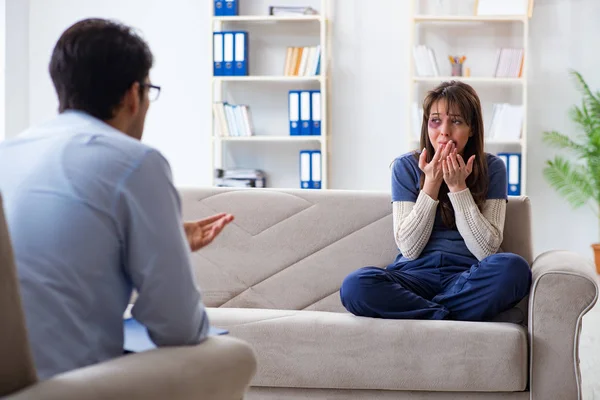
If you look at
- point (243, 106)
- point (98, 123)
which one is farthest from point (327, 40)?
point (98, 123)

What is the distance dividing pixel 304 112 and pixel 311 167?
0.38 meters

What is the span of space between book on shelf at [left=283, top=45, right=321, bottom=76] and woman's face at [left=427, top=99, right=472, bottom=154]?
3.05 metres

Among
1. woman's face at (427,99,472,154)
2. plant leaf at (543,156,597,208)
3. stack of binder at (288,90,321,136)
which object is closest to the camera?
woman's face at (427,99,472,154)

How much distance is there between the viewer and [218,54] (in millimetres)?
5910

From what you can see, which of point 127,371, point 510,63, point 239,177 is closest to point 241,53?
point 239,177

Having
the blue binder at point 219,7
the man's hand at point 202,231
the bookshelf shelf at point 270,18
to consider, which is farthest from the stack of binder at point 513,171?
the man's hand at point 202,231

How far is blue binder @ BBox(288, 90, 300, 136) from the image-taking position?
5.84 meters

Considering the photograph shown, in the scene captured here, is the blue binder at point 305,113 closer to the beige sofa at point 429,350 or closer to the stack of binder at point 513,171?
the stack of binder at point 513,171

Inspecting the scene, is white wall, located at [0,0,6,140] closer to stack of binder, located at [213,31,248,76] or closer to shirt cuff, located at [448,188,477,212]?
stack of binder, located at [213,31,248,76]

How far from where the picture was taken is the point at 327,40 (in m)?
6.05

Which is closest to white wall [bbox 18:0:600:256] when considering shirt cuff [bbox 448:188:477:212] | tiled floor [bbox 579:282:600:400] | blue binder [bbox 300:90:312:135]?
blue binder [bbox 300:90:312:135]

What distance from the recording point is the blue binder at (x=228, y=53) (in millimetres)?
5853

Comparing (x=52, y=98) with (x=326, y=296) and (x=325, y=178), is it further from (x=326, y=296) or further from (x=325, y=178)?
(x=326, y=296)

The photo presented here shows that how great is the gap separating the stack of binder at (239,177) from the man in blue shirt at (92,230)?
455 centimetres
